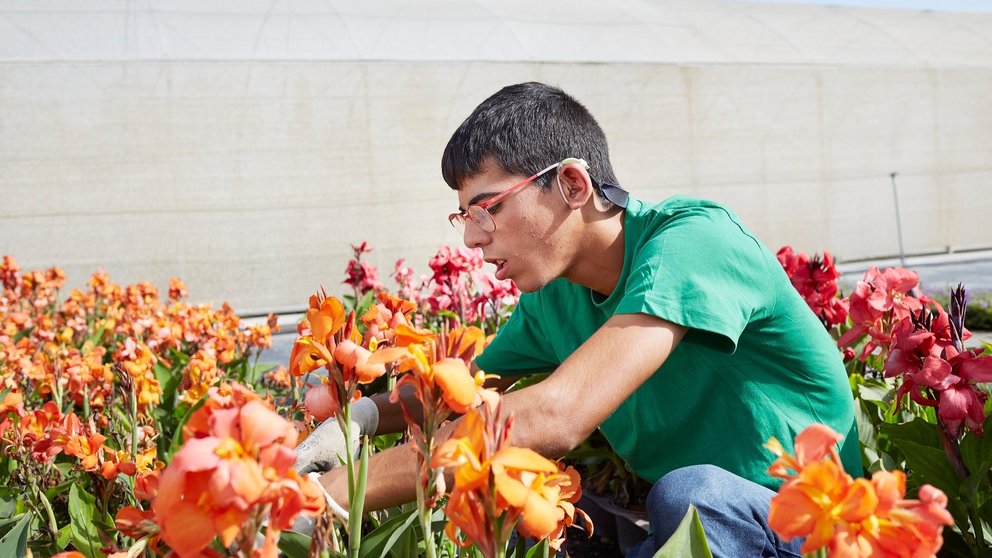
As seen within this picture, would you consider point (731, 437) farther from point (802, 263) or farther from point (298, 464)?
point (802, 263)

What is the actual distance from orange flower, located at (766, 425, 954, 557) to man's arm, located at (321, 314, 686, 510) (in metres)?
0.54

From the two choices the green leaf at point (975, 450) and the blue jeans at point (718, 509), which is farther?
the green leaf at point (975, 450)

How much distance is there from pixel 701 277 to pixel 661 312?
128mm

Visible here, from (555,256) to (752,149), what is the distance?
12217 millimetres

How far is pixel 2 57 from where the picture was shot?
1023 centimetres

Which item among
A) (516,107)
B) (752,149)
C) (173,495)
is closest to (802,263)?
(516,107)

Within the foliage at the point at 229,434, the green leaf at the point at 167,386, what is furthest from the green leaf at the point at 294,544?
the green leaf at the point at 167,386

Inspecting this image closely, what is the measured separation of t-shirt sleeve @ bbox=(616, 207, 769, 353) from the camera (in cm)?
151

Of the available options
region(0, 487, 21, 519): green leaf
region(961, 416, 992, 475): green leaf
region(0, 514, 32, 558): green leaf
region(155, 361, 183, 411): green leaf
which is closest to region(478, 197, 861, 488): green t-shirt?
region(961, 416, 992, 475): green leaf

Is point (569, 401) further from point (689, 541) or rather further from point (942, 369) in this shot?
point (942, 369)

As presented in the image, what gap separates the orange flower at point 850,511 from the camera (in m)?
0.76

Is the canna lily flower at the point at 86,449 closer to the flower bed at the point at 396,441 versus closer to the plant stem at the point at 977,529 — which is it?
the flower bed at the point at 396,441

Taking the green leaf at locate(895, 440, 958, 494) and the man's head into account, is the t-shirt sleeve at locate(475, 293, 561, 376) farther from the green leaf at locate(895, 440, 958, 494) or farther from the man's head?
the green leaf at locate(895, 440, 958, 494)

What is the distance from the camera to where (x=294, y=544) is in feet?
4.02
